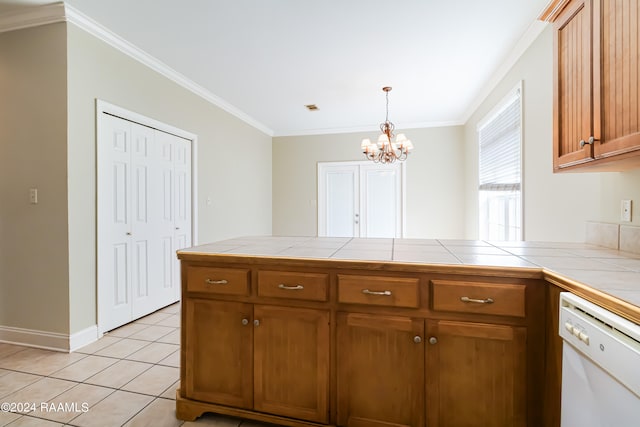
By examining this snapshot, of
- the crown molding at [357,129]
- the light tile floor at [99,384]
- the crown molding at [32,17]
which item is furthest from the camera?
the crown molding at [357,129]

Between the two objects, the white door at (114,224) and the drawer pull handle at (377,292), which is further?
the white door at (114,224)

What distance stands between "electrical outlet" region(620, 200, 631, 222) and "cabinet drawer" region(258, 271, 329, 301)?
1.66 metres

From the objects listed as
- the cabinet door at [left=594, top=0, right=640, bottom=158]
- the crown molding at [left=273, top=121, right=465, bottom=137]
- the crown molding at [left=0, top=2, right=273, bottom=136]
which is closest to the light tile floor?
the cabinet door at [left=594, top=0, right=640, bottom=158]

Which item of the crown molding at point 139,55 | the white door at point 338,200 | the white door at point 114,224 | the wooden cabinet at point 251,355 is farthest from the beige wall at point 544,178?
the white door at point 114,224

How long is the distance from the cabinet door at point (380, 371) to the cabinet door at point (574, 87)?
3.93 ft

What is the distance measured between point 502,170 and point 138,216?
405 cm

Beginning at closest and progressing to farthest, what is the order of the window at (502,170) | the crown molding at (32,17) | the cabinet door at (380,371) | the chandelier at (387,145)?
the cabinet door at (380,371) < the crown molding at (32,17) < the window at (502,170) < the chandelier at (387,145)

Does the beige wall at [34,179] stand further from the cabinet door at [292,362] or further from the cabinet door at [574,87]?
the cabinet door at [574,87]

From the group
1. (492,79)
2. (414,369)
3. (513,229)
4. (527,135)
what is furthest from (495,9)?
(414,369)

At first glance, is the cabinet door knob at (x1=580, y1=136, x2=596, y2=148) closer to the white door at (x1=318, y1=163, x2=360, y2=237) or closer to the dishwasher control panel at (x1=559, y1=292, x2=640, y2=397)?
the dishwasher control panel at (x1=559, y1=292, x2=640, y2=397)

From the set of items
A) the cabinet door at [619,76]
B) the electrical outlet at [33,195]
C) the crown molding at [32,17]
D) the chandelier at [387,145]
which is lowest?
the electrical outlet at [33,195]

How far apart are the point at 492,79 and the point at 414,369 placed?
11.8ft

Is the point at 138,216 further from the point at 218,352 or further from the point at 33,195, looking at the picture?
the point at 218,352

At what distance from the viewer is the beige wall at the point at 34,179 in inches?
91.4
